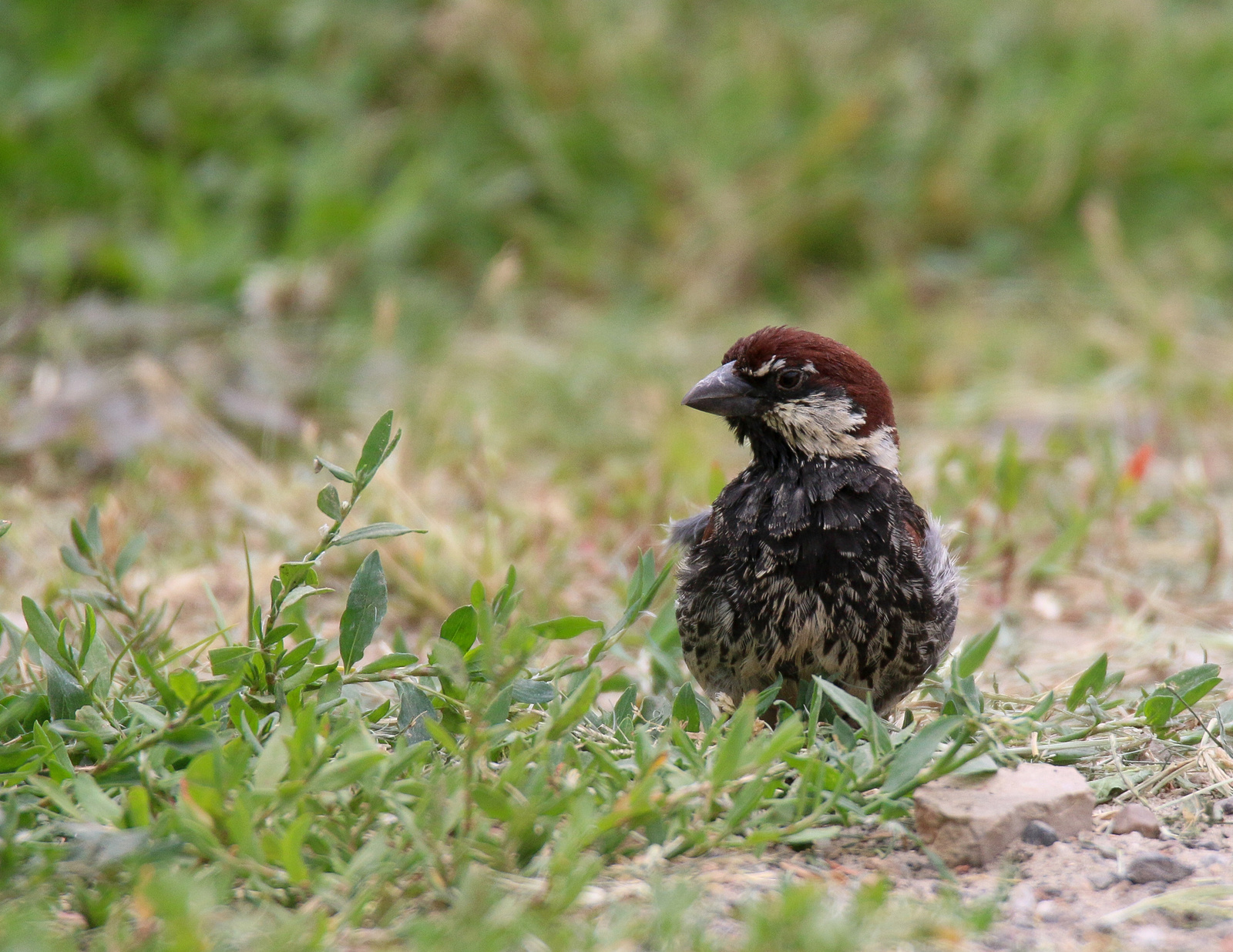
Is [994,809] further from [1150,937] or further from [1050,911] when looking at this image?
[1150,937]

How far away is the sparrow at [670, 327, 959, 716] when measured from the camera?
2785 millimetres

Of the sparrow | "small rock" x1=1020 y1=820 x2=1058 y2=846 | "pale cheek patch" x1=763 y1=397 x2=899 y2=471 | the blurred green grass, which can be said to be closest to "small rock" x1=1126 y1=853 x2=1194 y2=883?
"small rock" x1=1020 y1=820 x2=1058 y2=846

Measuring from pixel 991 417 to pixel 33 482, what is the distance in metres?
3.49

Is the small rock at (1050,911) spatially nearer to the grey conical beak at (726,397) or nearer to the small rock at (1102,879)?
the small rock at (1102,879)

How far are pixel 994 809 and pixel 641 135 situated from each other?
185 inches

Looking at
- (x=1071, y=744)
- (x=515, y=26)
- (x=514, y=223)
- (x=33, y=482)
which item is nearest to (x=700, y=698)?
→ (x=1071, y=744)

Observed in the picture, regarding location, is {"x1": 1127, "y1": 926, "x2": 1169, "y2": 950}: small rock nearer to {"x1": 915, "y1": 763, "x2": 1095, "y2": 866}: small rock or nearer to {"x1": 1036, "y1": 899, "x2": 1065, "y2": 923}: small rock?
{"x1": 1036, "y1": 899, "x2": 1065, "y2": 923}: small rock

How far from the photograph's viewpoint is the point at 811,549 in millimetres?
2830

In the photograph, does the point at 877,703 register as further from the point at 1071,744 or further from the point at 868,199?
the point at 868,199

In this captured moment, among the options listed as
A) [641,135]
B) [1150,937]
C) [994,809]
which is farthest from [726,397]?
[641,135]

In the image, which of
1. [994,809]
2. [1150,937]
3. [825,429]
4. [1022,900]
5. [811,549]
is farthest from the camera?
[825,429]

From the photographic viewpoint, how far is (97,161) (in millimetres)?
6082

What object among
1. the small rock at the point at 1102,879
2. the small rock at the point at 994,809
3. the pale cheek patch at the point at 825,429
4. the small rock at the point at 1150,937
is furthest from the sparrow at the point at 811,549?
the small rock at the point at 1150,937

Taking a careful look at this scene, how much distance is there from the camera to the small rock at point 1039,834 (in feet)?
7.66
